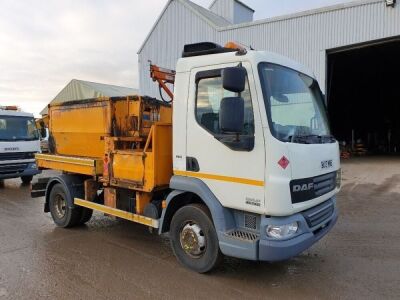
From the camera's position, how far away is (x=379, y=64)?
25.3m

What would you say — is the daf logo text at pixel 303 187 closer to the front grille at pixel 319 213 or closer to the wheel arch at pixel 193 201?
the front grille at pixel 319 213

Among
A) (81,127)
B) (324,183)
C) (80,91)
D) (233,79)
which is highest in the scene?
(80,91)

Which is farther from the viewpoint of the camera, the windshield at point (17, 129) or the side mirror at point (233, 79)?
the windshield at point (17, 129)

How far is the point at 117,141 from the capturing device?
5.64m

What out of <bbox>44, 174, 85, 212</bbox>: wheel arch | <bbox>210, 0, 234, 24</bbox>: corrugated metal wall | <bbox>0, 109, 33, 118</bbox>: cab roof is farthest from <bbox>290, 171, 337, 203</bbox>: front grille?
<bbox>210, 0, 234, 24</bbox>: corrugated metal wall

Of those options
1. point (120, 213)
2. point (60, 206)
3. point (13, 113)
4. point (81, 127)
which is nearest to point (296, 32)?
point (13, 113)

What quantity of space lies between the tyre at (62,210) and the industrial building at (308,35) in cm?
1048

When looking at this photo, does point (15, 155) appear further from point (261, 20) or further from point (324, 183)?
point (261, 20)

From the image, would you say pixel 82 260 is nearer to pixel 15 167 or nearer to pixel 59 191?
pixel 59 191

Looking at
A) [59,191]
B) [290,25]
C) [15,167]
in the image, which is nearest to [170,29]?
[290,25]

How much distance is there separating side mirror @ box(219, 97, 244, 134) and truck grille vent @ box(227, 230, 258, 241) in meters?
1.19

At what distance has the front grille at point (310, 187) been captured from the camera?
395 centimetres

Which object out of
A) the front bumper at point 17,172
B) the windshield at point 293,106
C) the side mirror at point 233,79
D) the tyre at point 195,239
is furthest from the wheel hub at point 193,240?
the front bumper at point 17,172

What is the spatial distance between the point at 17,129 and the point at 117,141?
26.0 ft
